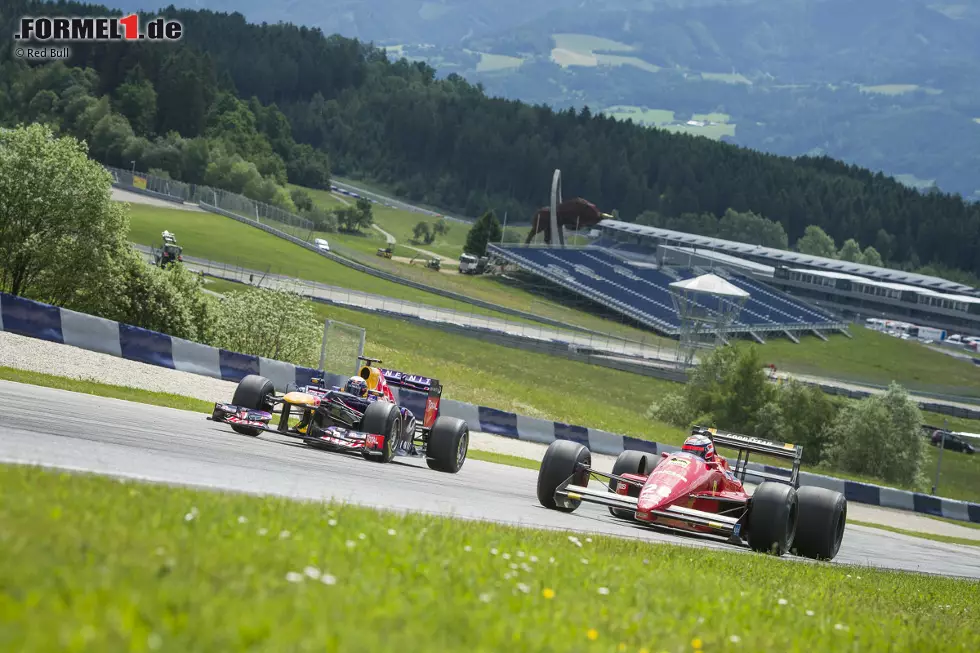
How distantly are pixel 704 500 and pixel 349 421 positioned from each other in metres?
6.52

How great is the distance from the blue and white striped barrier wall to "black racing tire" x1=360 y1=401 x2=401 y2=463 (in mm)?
7155

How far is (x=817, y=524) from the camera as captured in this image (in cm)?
1825

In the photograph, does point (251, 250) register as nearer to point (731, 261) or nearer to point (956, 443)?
point (956, 443)

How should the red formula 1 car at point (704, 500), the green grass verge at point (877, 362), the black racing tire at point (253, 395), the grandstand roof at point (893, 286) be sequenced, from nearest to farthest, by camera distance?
the red formula 1 car at point (704, 500) < the black racing tire at point (253, 395) < the green grass verge at point (877, 362) < the grandstand roof at point (893, 286)

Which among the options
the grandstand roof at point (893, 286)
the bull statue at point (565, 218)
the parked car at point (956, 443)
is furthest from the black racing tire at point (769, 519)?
the grandstand roof at point (893, 286)

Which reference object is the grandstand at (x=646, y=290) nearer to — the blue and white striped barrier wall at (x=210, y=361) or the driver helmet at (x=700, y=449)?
the blue and white striped barrier wall at (x=210, y=361)

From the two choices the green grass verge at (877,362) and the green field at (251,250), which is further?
the green grass verge at (877,362)

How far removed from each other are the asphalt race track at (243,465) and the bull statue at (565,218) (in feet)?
435

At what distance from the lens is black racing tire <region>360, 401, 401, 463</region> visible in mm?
19750

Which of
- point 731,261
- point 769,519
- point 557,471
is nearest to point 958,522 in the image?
point 769,519

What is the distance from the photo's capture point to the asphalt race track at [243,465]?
1223cm

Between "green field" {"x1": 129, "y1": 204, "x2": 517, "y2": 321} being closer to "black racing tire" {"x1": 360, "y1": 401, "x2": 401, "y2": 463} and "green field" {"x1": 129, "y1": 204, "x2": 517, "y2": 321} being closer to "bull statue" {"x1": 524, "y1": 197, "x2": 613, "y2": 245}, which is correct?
"bull statue" {"x1": 524, "y1": 197, "x2": 613, "y2": 245}

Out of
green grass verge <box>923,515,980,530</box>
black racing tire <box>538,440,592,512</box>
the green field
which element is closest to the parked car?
the green field

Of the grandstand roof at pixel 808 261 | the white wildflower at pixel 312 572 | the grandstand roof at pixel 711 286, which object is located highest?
the grandstand roof at pixel 808 261
